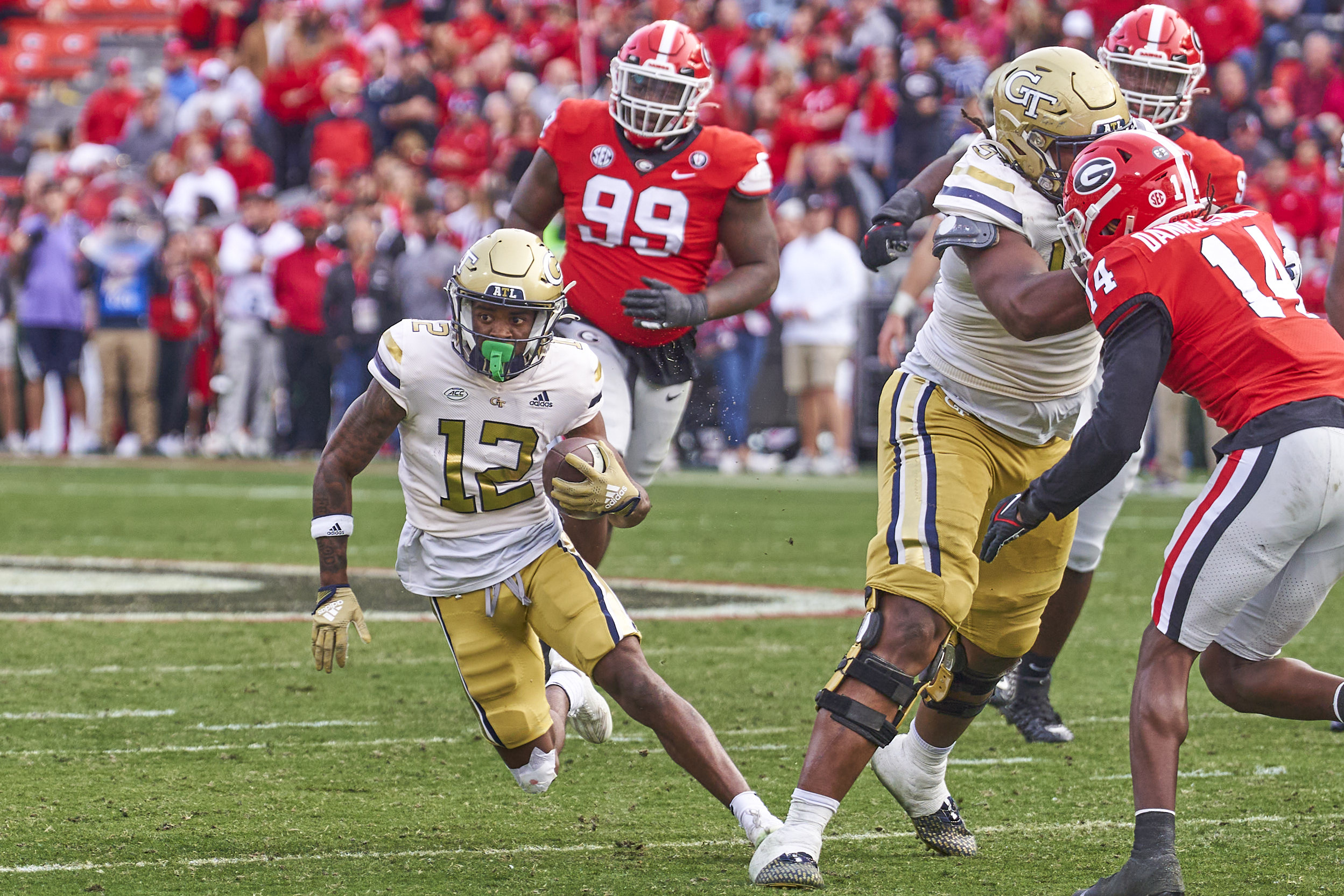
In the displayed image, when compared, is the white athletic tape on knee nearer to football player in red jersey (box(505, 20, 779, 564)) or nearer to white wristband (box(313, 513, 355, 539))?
white wristband (box(313, 513, 355, 539))

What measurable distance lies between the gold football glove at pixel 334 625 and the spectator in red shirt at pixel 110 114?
16.2 metres

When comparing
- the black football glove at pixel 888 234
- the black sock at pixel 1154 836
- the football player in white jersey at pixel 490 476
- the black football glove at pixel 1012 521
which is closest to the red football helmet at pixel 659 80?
the black football glove at pixel 888 234

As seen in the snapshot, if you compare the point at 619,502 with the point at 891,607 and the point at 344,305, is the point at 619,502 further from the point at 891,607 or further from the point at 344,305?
the point at 344,305

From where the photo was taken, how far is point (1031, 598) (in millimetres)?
4324

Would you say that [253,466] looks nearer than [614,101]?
No

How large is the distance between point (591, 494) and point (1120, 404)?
117 cm

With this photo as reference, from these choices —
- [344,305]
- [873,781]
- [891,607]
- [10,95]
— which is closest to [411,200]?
[344,305]

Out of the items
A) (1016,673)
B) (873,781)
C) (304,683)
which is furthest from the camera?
(304,683)

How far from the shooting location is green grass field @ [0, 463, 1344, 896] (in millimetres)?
3881

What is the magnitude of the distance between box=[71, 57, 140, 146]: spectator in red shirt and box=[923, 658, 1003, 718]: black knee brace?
16.6 metres

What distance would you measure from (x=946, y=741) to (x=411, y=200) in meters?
11.8

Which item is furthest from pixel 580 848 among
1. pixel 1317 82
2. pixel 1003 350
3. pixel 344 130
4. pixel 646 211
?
pixel 344 130

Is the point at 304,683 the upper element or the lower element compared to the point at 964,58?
lower

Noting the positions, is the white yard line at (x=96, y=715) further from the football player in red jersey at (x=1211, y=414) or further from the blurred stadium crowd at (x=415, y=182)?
the blurred stadium crowd at (x=415, y=182)
